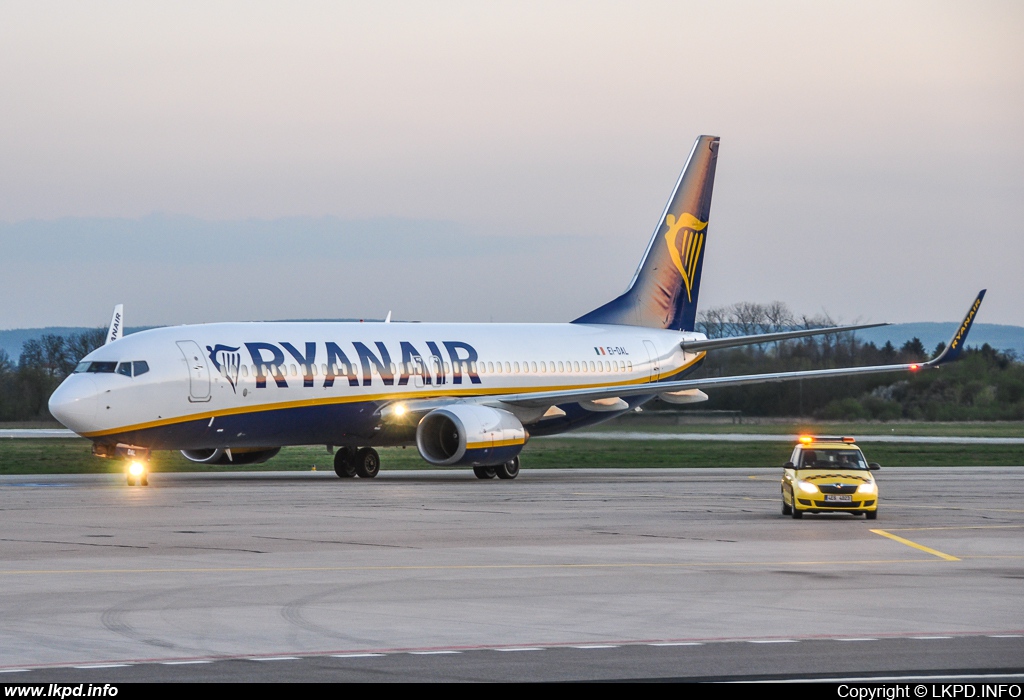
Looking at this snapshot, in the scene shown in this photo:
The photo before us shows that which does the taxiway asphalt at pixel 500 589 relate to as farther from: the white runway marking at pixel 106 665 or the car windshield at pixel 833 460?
the car windshield at pixel 833 460

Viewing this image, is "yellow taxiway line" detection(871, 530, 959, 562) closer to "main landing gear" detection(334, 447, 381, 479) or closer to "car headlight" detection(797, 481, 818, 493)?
"car headlight" detection(797, 481, 818, 493)

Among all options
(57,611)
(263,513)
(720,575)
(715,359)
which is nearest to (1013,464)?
(715,359)

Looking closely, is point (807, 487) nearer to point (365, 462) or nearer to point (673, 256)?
point (365, 462)

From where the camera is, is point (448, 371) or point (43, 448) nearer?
point (448, 371)

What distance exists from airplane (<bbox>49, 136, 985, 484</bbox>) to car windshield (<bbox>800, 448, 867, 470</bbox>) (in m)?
12.7

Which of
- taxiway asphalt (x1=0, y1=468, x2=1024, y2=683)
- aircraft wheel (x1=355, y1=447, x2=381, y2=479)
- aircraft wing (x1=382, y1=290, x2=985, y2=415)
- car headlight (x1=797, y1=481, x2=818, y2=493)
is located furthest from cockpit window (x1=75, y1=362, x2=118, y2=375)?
car headlight (x1=797, y1=481, x2=818, y2=493)

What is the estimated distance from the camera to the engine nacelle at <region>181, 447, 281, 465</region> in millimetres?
41375

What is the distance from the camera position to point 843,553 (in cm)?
2122

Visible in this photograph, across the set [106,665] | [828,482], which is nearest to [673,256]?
[828,482]

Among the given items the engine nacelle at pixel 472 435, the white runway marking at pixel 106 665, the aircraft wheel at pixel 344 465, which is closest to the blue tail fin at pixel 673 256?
the engine nacelle at pixel 472 435

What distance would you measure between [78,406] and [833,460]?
60.3 feet

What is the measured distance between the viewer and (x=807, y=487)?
27.4m
